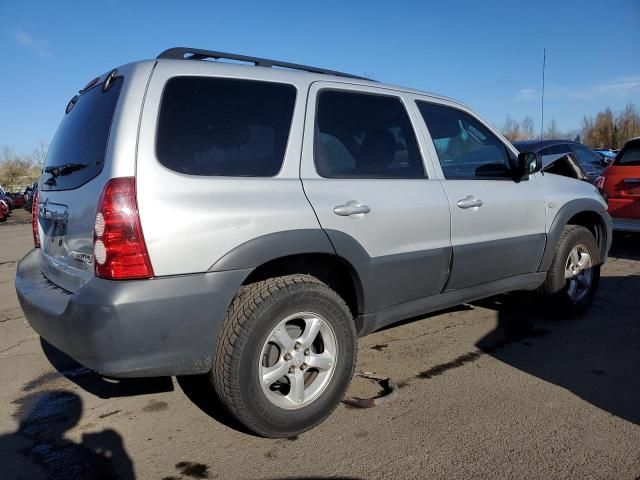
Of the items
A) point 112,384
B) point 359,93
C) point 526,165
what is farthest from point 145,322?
point 526,165

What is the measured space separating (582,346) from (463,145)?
6.05 feet

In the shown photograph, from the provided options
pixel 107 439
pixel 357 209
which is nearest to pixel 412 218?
pixel 357 209

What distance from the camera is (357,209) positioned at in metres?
2.88

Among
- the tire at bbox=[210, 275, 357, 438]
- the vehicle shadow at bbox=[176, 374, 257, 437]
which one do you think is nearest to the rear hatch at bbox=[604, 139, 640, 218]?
the tire at bbox=[210, 275, 357, 438]

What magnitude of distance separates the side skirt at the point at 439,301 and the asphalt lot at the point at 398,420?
45 cm

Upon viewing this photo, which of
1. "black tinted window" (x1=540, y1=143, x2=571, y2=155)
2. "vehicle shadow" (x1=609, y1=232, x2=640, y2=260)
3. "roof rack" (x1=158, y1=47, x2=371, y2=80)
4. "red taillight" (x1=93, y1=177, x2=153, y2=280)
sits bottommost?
"vehicle shadow" (x1=609, y1=232, x2=640, y2=260)

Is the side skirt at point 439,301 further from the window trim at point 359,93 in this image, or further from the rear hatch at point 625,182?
the rear hatch at point 625,182

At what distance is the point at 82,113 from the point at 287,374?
1.86m

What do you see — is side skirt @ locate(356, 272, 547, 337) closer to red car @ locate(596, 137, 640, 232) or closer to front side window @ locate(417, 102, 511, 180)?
front side window @ locate(417, 102, 511, 180)

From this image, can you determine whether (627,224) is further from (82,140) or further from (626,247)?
(82,140)

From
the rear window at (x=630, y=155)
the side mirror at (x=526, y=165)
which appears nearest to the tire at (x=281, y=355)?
the side mirror at (x=526, y=165)

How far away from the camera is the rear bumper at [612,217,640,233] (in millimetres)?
7223

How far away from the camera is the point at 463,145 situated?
3.80 m

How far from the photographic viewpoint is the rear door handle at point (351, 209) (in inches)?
111
